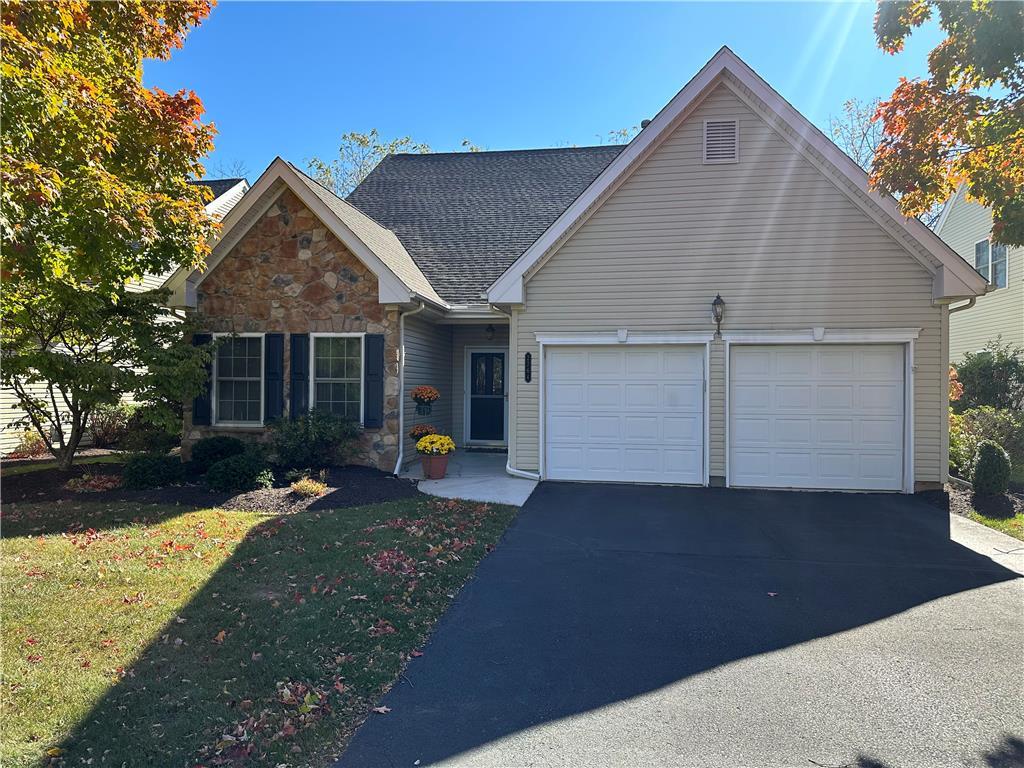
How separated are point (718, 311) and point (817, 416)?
2.26 metres

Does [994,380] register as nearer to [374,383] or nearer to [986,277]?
[986,277]

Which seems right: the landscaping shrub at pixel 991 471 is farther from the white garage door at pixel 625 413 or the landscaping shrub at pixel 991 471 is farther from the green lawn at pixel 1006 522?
the white garage door at pixel 625 413

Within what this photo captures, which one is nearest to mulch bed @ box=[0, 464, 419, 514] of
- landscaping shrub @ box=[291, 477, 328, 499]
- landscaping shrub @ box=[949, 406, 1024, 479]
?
landscaping shrub @ box=[291, 477, 328, 499]

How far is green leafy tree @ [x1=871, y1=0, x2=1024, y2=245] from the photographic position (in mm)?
5762

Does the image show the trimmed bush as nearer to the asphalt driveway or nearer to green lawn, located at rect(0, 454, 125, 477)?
green lawn, located at rect(0, 454, 125, 477)

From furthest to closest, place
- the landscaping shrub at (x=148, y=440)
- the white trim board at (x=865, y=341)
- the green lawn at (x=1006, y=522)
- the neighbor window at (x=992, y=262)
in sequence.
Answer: the neighbor window at (x=992, y=262) → the landscaping shrub at (x=148, y=440) → the white trim board at (x=865, y=341) → the green lawn at (x=1006, y=522)

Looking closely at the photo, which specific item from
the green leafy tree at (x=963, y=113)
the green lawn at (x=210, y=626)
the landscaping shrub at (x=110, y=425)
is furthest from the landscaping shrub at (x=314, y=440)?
the green leafy tree at (x=963, y=113)

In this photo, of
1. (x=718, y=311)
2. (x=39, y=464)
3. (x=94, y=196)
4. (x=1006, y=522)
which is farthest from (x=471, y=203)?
(x=1006, y=522)

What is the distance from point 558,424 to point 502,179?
8721 millimetres

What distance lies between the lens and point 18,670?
3697mm

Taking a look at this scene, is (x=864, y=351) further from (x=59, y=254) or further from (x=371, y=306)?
(x=59, y=254)

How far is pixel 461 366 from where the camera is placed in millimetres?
13695

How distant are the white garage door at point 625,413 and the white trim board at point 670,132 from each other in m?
1.62

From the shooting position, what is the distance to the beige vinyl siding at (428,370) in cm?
1107
